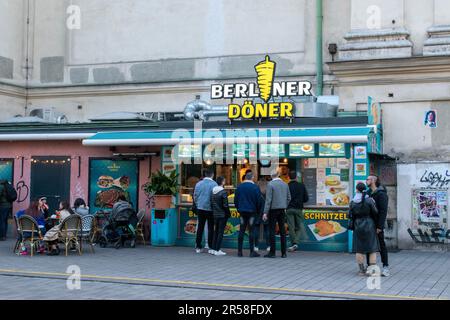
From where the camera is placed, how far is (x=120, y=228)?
1636cm

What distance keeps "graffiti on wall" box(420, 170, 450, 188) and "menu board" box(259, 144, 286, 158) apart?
3611 mm

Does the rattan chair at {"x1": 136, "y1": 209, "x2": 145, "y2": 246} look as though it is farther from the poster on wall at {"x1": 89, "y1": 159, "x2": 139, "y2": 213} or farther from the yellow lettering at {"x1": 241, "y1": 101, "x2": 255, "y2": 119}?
the yellow lettering at {"x1": 241, "y1": 101, "x2": 255, "y2": 119}

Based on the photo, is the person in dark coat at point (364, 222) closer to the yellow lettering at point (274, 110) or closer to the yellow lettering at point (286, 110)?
the yellow lettering at point (286, 110)

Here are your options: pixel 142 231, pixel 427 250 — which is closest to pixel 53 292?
pixel 142 231

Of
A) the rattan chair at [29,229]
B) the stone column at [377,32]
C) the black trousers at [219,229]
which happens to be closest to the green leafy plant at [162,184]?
the black trousers at [219,229]

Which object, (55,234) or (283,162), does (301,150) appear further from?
(55,234)

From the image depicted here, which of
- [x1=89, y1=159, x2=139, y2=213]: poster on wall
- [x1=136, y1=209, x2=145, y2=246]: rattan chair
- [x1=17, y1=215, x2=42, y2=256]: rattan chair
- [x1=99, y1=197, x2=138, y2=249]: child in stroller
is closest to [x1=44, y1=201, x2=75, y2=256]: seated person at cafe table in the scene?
[x1=17, y1=215, x2=42, y2=256]: rattan chair

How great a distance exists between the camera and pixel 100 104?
21.7m

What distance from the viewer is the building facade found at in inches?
660

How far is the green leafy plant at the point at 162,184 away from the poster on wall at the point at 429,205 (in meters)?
6.00

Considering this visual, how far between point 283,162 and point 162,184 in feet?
10.0
